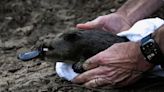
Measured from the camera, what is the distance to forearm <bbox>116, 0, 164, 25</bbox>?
3.69 m

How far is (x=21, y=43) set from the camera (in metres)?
4.33

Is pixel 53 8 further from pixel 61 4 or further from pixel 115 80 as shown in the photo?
pixel 115 80

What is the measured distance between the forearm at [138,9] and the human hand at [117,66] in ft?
2.41

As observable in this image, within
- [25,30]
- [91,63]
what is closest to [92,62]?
[91,63]

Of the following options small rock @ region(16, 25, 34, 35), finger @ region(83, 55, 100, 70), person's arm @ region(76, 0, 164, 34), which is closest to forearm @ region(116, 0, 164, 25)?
person's arm @ region(76, 0, 164, 34)

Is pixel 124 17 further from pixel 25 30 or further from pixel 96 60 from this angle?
pixel 25 30

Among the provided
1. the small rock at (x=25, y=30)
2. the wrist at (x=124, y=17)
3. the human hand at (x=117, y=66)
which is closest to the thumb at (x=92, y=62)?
the human hand at (x=117, y=66)

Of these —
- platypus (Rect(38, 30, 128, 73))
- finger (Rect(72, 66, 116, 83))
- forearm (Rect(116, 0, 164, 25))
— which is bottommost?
finger (Rect(72, 66, 116, 83))

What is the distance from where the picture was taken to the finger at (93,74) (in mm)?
2982

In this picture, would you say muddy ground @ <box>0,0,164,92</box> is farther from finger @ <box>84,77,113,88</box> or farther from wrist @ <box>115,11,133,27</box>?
wrist @ <box>115,11,133,27</box>

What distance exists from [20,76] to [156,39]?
108 centimetres

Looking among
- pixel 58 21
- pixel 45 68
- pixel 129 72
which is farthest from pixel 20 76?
pixel 58 21

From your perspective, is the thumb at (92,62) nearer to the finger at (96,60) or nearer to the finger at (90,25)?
the finger at (96,60)

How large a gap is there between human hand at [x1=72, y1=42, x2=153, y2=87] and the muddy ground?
456mm
